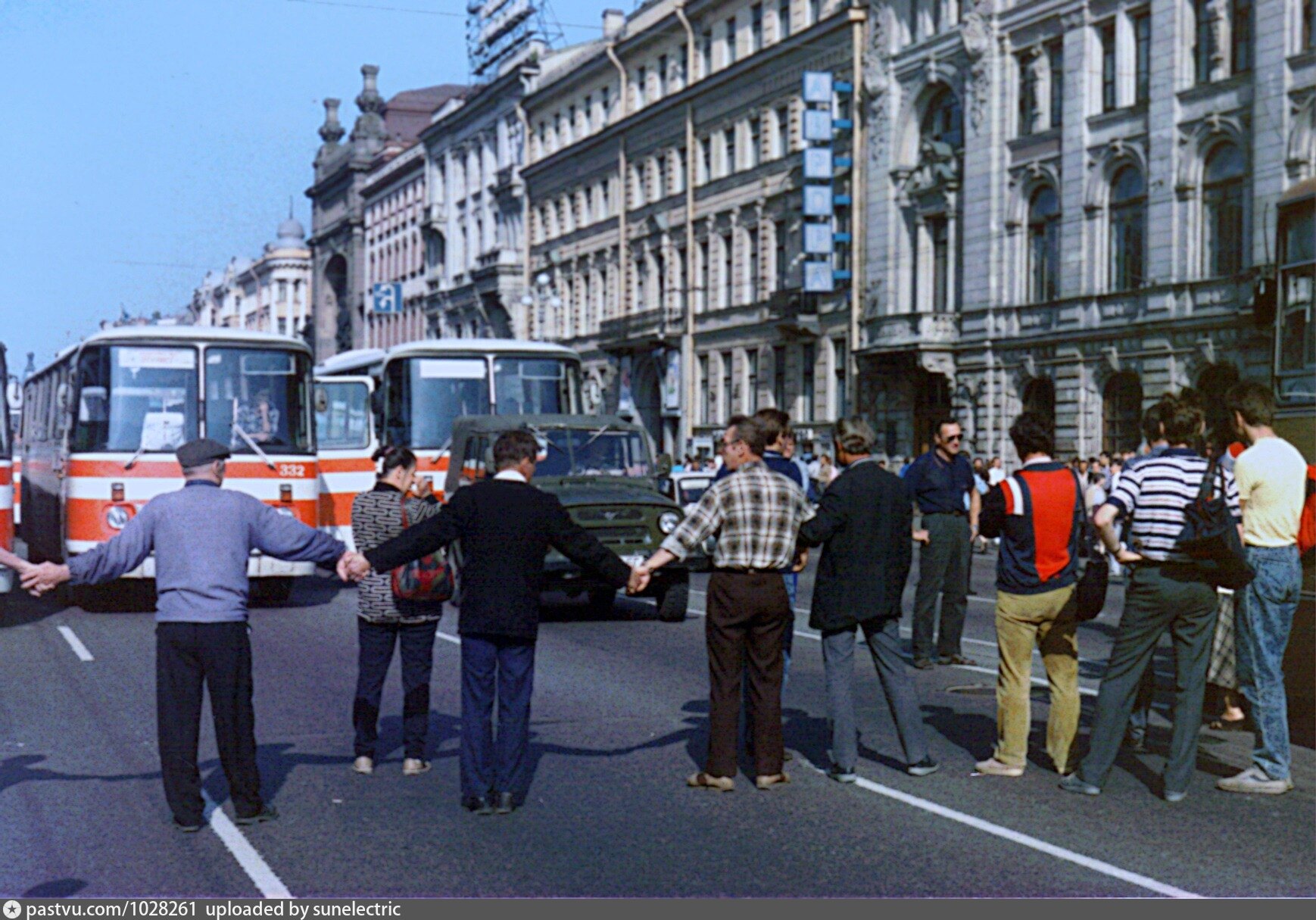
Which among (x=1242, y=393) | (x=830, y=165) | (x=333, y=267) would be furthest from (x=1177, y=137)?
(x=333, y=267)

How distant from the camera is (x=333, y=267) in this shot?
111625mm

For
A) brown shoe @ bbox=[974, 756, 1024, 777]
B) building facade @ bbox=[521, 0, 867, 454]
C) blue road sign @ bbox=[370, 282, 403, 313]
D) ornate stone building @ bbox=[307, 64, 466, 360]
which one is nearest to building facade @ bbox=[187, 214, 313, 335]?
ornate stone building @ bbox=[307, 64, 466, 360]

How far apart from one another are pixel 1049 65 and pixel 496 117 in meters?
41.4

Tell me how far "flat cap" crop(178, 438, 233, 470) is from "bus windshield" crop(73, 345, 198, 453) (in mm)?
10637

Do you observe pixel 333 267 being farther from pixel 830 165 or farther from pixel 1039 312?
pixel 1039 312

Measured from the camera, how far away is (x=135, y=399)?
1833 centimetres

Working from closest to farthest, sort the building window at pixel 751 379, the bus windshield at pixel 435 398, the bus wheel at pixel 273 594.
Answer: the bus wheel at pixel 273 594
the bus windshield at pixel 435 398
the building window at pixel 751 379

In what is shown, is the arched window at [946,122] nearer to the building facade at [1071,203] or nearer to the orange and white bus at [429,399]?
the building facade at [1071,203]

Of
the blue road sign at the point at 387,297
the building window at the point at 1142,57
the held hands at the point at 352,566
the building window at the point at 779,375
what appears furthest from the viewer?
the blue road sign at the point at 387,297

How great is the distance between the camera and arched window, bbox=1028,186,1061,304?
39.8 m

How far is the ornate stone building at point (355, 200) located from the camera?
10062 cm

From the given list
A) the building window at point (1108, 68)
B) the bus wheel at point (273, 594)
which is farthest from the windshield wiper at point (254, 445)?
the building window at point (1108, 68)

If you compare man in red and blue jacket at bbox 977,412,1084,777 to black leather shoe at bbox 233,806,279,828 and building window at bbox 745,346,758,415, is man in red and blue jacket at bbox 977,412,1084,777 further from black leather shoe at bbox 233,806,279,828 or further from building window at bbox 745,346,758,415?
building window at bbox 745,346,758,415

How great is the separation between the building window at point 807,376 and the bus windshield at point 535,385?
2639 centimetres
